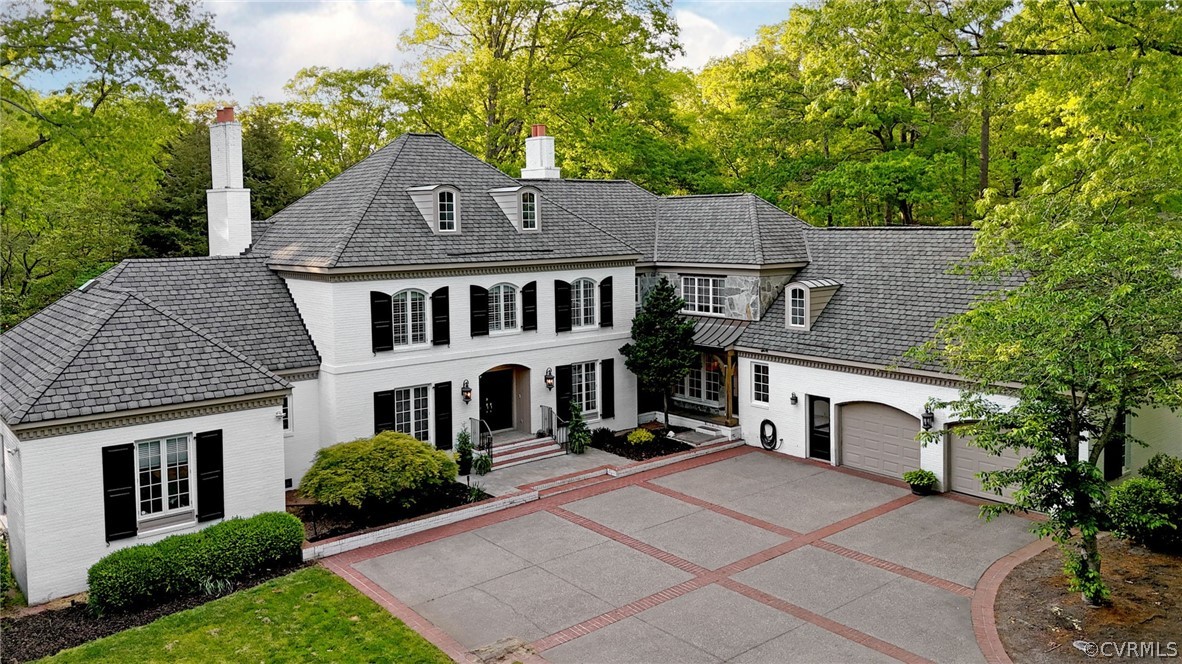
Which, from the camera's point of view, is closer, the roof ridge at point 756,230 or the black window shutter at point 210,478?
the black window shutter at point 210,478

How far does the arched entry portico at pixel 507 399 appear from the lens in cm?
2611

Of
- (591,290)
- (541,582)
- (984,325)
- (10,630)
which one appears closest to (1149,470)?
(984,325)

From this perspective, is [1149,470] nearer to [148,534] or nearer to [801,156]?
[148,534]

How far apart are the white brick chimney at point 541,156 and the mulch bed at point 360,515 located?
15.1m

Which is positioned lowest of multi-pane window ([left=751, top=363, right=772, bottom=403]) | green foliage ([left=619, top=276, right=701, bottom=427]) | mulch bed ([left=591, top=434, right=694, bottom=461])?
mulch bed ([left=591, top=434, right=694, bottom=461])

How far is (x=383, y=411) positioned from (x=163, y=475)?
21.1 ft

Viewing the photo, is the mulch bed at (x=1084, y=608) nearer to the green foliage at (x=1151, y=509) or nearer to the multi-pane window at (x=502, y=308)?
the green foliage at (x=1151, y=509)

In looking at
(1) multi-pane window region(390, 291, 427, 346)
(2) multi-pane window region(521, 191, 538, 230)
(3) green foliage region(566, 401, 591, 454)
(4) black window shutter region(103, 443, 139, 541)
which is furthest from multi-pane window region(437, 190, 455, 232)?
(4) black window shutter region(103, 443, 139, 541)

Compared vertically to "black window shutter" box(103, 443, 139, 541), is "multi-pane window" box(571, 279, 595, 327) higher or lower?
higher

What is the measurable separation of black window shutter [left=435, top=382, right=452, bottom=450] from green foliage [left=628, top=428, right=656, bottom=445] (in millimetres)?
5512

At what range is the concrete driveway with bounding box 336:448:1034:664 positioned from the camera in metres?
14.2

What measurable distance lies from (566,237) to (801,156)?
16516 mm

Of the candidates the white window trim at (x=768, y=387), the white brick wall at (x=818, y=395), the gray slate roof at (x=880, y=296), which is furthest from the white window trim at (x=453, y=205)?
the white window trim at (x=768, y=387)

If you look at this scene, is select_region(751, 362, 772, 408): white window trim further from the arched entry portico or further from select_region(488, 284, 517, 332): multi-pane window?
select_region(488, 284, 517, 332): multi-pane window
